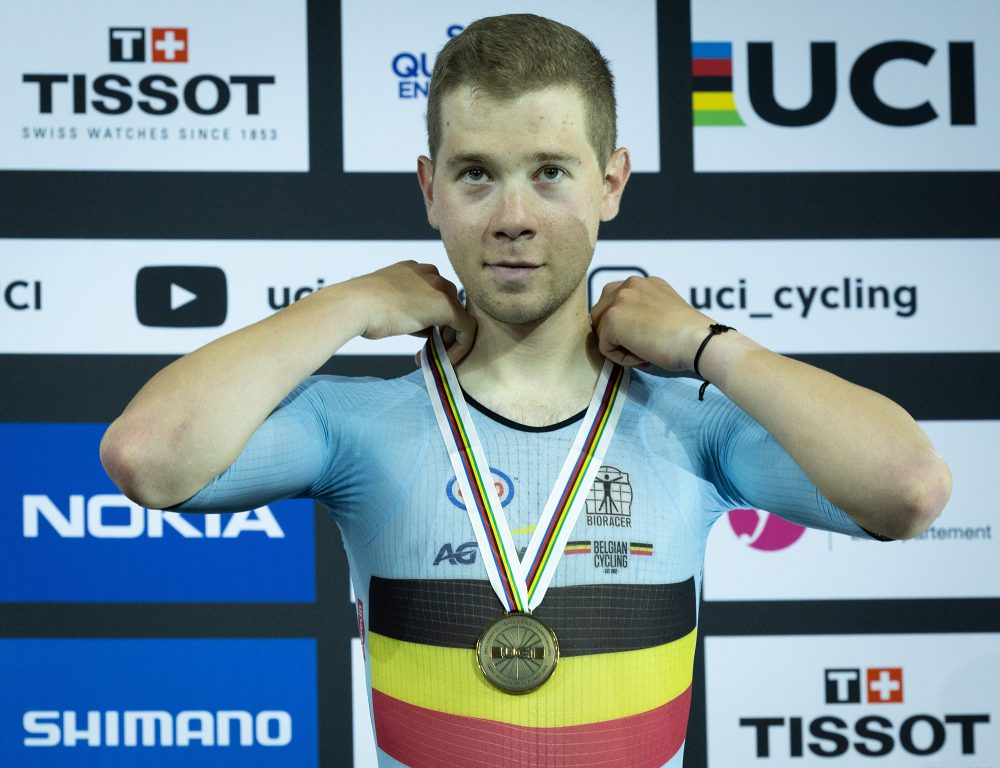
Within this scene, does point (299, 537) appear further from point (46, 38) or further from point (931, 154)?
point (931, 154)

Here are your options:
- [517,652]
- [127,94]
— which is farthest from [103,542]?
[517,652]

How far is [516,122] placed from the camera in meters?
1.25

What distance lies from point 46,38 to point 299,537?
1381mm

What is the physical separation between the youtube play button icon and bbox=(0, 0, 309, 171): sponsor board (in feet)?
0.86

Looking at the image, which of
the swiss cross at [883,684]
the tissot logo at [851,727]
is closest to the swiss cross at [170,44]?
the tissot logo at [851,727]

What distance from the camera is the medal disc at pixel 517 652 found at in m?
1.23

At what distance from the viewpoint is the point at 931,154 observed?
2604 mm

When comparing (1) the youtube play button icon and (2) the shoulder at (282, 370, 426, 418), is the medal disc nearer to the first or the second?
(2) the shoulder at (282, 370, 426, 418)

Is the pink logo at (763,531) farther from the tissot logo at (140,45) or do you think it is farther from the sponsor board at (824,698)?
the tissot logo at (140,45)

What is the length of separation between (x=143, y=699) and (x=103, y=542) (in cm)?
40

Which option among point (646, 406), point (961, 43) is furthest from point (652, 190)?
point (646, 406)

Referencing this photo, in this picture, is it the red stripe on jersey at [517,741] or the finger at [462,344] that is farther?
the finger at [462,344]

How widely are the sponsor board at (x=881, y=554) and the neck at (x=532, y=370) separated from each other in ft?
4.11

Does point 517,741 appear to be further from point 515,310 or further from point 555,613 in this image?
point 515,310
